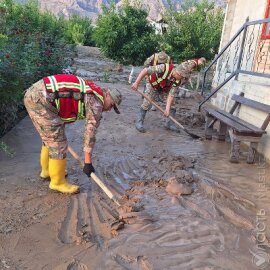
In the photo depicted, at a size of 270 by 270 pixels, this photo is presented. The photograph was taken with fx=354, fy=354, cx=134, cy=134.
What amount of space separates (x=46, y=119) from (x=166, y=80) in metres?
3.49

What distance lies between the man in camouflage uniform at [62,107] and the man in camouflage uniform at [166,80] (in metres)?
2.78

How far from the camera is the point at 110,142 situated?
6.06m

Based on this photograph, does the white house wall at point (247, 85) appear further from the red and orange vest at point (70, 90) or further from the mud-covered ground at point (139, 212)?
the red and orange vest at point (70, 90)

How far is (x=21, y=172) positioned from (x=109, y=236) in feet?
6.10

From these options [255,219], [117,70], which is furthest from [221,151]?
[117,70]

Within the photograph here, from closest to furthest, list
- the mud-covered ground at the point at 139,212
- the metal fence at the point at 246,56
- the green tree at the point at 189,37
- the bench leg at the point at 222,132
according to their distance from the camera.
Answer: the mud-covered ground at the point at 139,212 → the bench leg at the point at 222,132 → the metal fence at the point at 246,56 → the green tree at the point at 189,37

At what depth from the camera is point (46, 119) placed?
12.5 feet

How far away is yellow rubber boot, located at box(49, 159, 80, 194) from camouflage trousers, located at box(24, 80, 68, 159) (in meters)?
0.07

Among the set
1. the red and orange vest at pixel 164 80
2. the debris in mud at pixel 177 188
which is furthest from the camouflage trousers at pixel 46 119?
the red and orange vest at pixel 164 80

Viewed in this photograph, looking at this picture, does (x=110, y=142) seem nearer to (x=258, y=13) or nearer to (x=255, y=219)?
(x=255, y=219)

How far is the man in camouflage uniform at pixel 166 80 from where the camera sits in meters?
6.38

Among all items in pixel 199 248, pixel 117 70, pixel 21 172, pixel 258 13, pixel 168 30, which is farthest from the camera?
pixel 117 70

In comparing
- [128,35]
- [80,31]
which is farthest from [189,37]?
[80,31]

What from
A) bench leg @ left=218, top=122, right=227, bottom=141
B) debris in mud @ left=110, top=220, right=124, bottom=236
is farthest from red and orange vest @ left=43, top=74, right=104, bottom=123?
bench leg @ left=218, top=122, right=227, bottom=141
